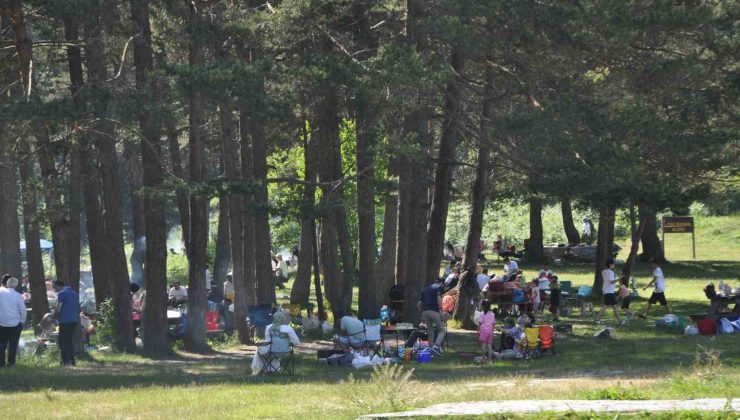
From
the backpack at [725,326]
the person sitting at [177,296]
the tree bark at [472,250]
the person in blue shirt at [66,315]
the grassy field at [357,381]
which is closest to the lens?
the grassy field at [357,381]

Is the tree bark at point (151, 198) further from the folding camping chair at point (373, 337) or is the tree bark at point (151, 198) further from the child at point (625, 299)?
the child at point (625, 299)

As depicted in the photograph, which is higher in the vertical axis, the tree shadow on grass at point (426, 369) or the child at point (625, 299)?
the child at point (625, 299)

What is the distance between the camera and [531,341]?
22.7 meters

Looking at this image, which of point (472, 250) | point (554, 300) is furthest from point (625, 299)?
point (472, 250)

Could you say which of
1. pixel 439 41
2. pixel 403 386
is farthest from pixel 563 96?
pixel 403 386

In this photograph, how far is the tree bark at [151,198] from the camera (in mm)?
21469

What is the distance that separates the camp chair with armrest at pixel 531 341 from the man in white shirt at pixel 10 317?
10063 mm

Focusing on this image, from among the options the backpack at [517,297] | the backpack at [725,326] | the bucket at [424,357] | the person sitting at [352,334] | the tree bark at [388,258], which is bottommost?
the bucket at [424,357]

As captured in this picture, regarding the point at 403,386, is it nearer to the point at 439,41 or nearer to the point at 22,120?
the point at 22,120

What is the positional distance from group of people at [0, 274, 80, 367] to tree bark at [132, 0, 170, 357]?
2.58 meters

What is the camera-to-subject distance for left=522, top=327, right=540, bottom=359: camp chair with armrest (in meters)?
22.7

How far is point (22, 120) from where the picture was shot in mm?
19656

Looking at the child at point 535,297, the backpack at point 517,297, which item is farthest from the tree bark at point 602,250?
the backpack at point 517,297

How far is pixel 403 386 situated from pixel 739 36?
48.1ft
